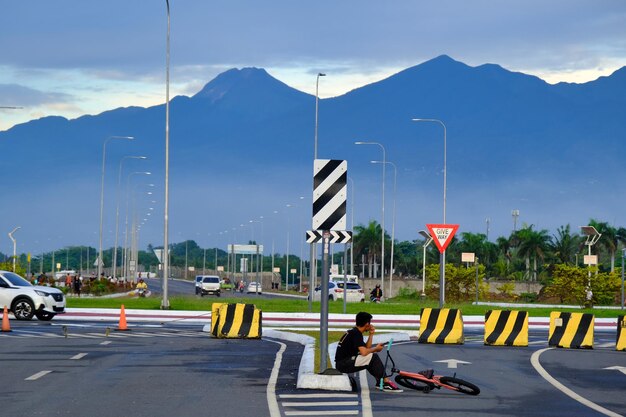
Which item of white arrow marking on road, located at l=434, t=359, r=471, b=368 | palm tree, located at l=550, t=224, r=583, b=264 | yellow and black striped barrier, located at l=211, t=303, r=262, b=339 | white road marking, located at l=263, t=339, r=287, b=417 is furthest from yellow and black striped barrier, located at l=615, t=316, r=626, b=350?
palm tree, located at l=550, t=224, r=583, b=264

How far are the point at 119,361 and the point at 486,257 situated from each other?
137 m

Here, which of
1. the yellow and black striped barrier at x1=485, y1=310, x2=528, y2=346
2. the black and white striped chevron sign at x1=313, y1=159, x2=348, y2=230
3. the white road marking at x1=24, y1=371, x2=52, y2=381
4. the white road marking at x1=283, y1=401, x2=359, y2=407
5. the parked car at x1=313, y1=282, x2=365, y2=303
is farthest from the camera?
the parked car at x1=313, y1=282, x2=365, y2=303

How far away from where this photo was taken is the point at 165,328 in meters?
42.7

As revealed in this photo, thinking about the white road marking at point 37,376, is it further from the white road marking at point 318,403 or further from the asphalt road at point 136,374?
the white road marking at point 318,403

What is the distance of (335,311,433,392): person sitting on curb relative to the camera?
20.7 metres

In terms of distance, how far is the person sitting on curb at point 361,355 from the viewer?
2069cm

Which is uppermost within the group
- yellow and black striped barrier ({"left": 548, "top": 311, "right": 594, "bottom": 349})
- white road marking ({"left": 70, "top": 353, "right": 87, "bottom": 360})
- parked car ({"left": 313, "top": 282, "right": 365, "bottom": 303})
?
parked car ({"left": 313, "top": 282, "right": 365, "bottom": 303})

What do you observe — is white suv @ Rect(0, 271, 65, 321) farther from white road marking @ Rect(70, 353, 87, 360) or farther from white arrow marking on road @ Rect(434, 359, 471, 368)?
white arrow marking on road @ Rect(434, 359, 471, 368)

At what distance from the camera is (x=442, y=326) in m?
35.4

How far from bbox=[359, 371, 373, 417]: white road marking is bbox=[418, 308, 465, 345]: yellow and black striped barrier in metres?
11.6

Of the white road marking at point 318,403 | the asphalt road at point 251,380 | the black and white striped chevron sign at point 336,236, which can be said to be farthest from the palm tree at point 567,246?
the white road marking at point 318,403

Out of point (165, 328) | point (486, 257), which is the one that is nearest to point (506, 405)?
point (165, 328)

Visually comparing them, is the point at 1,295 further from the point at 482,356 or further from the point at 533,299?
the point at 533,299

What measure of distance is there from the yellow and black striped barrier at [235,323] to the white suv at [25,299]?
11357 mm
